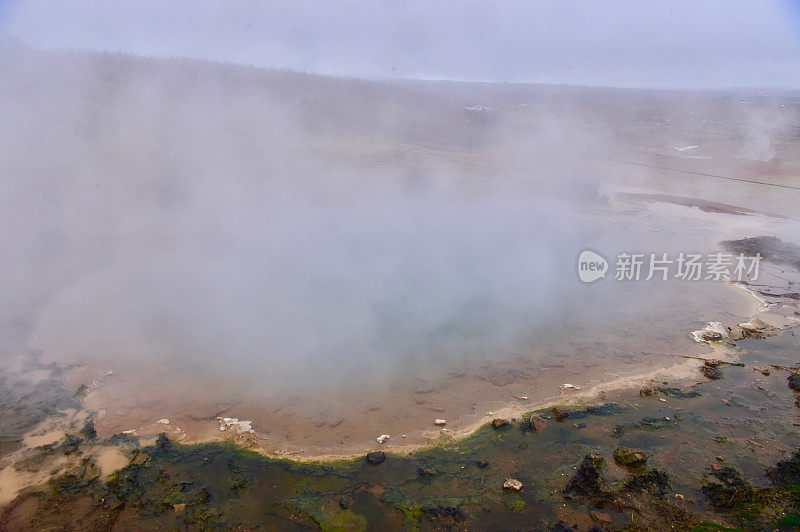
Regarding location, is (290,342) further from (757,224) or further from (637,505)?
(757,224)

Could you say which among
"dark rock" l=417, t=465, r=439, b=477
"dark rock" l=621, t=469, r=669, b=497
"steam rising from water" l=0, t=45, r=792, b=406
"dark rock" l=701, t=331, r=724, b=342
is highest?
"steam rising from water" l=0, t=45, r=792, b=406

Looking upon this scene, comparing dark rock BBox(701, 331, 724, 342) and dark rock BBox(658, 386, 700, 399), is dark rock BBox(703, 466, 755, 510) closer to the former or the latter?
dark rock BBox(658, 386, 700, 399)

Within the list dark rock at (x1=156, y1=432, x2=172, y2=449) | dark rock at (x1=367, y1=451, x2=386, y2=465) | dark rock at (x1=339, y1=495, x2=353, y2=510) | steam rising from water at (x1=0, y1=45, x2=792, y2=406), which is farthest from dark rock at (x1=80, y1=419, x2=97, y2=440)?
dark rock at (x1=367, y1=451, x2=386, y2=465)

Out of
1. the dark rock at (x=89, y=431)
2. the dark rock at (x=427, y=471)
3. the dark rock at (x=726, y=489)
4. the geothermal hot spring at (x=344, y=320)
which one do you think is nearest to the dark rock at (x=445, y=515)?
the dark rock at (x=427, y=471)

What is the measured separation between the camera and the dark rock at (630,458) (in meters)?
2.97

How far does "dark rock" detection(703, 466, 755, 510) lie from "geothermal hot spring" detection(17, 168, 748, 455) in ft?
3.88

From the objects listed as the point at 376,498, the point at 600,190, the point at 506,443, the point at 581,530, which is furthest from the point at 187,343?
the point at 600,190

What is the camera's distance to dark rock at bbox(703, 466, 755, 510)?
269cm

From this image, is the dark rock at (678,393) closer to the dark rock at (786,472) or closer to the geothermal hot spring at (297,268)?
the geothermal hot spring at (297,268)

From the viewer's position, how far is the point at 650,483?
111 inches

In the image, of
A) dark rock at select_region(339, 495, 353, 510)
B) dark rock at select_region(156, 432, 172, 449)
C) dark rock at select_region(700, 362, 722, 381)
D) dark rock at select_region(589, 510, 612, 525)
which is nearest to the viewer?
dark rock at select_region(589, 510, 612, 525)

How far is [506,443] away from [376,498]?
1.08 meters

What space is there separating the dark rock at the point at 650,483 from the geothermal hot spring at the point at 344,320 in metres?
0.99

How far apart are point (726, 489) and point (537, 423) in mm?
1233
